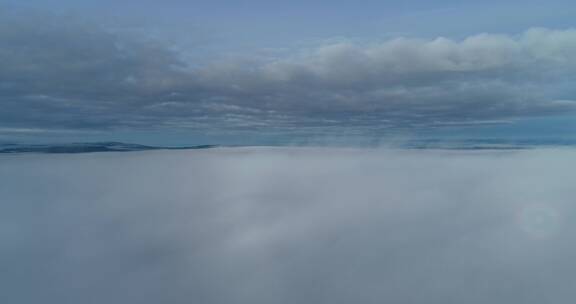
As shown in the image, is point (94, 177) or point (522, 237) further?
point (522, 237)

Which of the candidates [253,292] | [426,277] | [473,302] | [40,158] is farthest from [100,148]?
[473,302]

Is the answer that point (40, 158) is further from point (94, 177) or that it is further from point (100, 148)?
point (94, 177)

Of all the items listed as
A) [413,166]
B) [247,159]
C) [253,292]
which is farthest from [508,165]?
[253,292]

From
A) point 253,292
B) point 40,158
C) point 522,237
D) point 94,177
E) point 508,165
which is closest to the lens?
point 253,292

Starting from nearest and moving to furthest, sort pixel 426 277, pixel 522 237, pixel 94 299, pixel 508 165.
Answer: pixel 94 299 < pixel 426 277 < pixel 508 165 < pixel 522 237

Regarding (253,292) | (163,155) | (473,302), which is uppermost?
(163,155)

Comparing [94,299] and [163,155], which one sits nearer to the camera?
[94,299]

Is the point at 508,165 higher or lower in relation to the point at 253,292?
higher

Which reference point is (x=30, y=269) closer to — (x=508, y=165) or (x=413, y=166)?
(x=413, y=166)

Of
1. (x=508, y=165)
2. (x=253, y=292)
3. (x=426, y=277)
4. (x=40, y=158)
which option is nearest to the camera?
(x=253, y=292)
